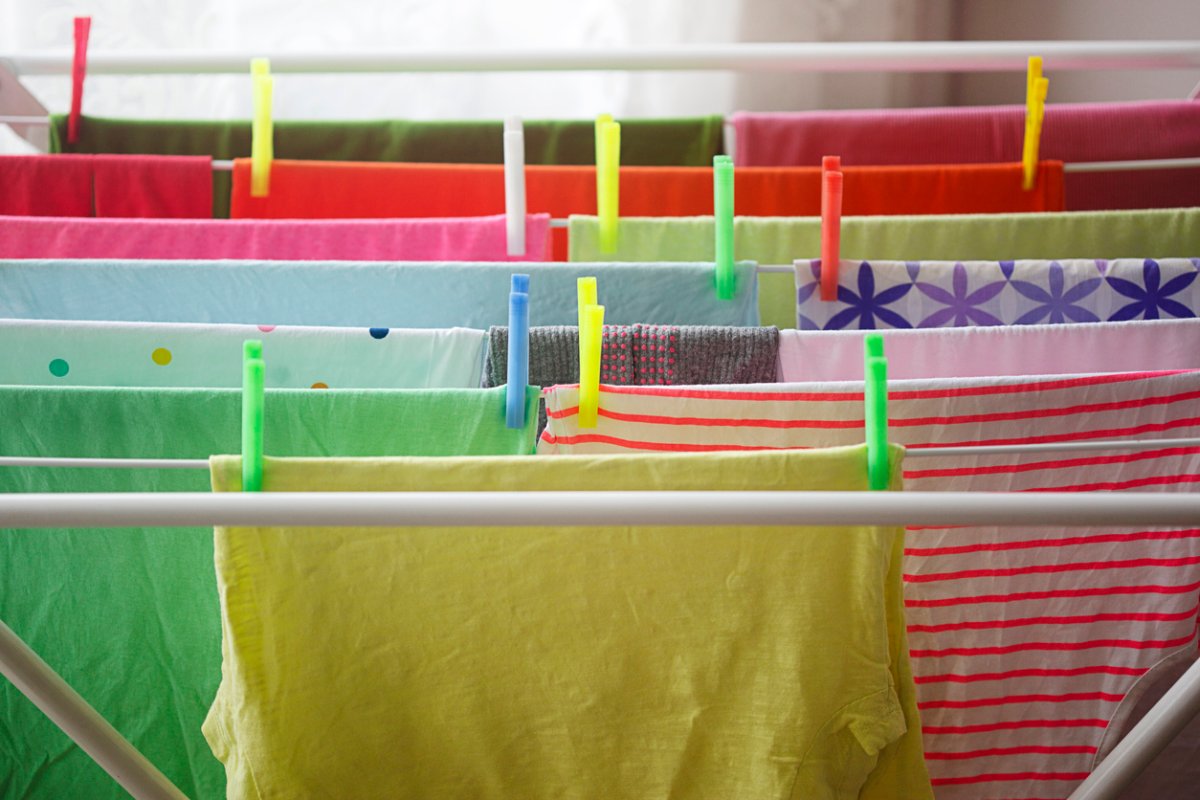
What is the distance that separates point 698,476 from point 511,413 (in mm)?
140

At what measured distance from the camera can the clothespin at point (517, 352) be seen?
0.69m

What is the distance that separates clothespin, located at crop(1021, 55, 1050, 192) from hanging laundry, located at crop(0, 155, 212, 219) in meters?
0.72

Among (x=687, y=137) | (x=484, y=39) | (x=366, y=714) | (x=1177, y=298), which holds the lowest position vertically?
(x=366, y=714)

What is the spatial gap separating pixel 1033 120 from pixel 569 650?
0.63 m

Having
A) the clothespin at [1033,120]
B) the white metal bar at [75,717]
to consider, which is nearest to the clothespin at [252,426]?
the white metal bar at [75,717]

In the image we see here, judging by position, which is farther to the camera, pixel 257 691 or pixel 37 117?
pixel 37 117

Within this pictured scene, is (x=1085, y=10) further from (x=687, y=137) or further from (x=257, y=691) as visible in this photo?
(x=257, y=691)

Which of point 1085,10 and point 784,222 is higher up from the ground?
point 1085,10

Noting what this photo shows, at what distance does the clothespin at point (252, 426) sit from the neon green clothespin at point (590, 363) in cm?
20

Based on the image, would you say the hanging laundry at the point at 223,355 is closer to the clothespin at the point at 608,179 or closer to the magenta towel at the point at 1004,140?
the clothespin at the point at 608,179

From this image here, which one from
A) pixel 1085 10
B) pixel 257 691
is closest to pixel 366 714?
pixel 257 691

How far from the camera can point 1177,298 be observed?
872mm

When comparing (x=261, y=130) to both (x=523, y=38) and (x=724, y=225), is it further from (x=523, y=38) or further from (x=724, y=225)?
(x=523, y=38)

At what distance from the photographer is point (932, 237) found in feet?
3.07
